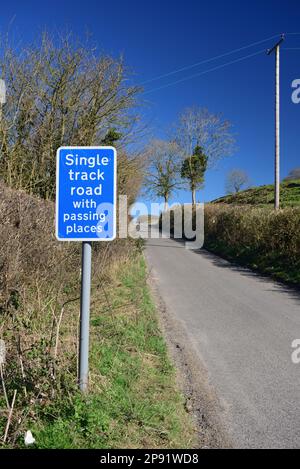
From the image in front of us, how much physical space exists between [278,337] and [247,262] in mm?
9611

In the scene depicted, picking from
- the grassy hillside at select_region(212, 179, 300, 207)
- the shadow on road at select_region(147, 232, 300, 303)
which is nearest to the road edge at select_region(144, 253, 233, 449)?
the shadow on road at select_region(147, 232, 300, 303)

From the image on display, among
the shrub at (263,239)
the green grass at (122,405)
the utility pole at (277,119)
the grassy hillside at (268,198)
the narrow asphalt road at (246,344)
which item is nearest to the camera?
the green grass at (122,405)

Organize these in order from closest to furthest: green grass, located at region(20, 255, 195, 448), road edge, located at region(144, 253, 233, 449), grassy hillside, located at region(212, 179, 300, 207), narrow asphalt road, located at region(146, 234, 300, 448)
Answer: green grass, located at region(20, 255, 195, 448), road edge, located at region(144, 253, 233, 449), narrow asphalt road, located at region(146, 234, 300, 448), grassy hillside, located at region(212, 179, 300, 207)

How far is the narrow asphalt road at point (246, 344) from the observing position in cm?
376

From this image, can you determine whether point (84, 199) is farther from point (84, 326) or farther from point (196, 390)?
point (196, 390)

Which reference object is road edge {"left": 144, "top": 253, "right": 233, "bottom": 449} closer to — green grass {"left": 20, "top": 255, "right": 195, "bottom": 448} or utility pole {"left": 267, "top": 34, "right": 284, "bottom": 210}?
green grass {"left": 20, "top": 255, "right": 195, "bottom": 448}

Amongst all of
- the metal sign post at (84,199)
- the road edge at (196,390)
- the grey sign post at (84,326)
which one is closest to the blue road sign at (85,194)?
the metal sign post at (84,199)

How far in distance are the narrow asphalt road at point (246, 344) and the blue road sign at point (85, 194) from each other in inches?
87.0

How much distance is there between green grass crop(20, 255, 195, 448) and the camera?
3.23 m

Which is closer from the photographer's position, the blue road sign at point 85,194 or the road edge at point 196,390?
the road edge at point 196,390

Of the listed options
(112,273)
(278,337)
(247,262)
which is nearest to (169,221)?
(247,262)

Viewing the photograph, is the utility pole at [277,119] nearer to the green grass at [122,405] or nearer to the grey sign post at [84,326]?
the green grass at [122,405]

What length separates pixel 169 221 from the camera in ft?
130

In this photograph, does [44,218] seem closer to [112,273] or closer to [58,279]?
[58,279]
